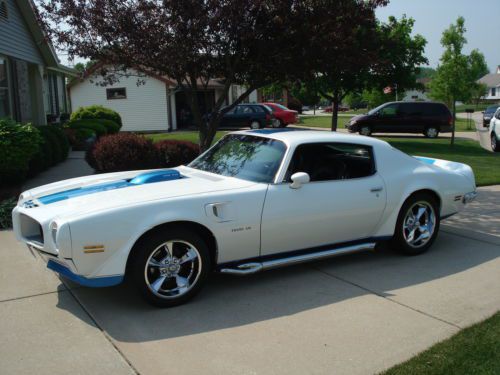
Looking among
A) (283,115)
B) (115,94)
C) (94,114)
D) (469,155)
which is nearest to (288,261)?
(469,155)

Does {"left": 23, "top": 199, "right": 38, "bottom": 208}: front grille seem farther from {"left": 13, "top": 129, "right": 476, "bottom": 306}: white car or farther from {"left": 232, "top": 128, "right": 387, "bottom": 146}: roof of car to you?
{"left": 232, "top": 128, "right": 387, "bottom": 146}: roof of car

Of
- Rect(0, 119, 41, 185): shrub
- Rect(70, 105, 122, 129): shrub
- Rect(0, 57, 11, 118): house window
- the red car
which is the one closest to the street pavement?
Rect(0, 119, 41, 185): shrub

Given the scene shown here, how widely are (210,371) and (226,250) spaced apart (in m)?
1.37

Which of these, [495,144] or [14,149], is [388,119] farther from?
[14,149]

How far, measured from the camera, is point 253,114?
27.4 metres

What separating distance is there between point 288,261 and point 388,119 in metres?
21.1

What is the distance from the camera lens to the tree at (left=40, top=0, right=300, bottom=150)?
750 cm

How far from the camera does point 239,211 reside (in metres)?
4.66

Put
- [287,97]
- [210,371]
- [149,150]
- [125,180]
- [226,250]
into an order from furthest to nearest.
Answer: [287,97]
[149,150]
[125,180]
[226,250]
[210,371]

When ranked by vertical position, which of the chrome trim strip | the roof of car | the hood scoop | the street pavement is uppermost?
the roof of car

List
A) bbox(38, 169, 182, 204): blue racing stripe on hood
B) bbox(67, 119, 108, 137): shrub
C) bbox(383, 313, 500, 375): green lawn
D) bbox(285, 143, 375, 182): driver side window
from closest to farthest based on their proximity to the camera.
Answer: bbox(383, 313, 500, 375): green lawn, bbox(38, 169, 182, 204): blue racing stripe on hood, bbox(285, 143, 375, 182): driver side window, bbox(67, 119, 108, 137): shrub

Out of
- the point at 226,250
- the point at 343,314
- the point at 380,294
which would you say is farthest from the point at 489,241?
the point at 226,250

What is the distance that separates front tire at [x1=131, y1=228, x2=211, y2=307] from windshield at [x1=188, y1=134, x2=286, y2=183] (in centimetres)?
98

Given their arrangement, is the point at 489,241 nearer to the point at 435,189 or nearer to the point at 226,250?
the point at 435,189
